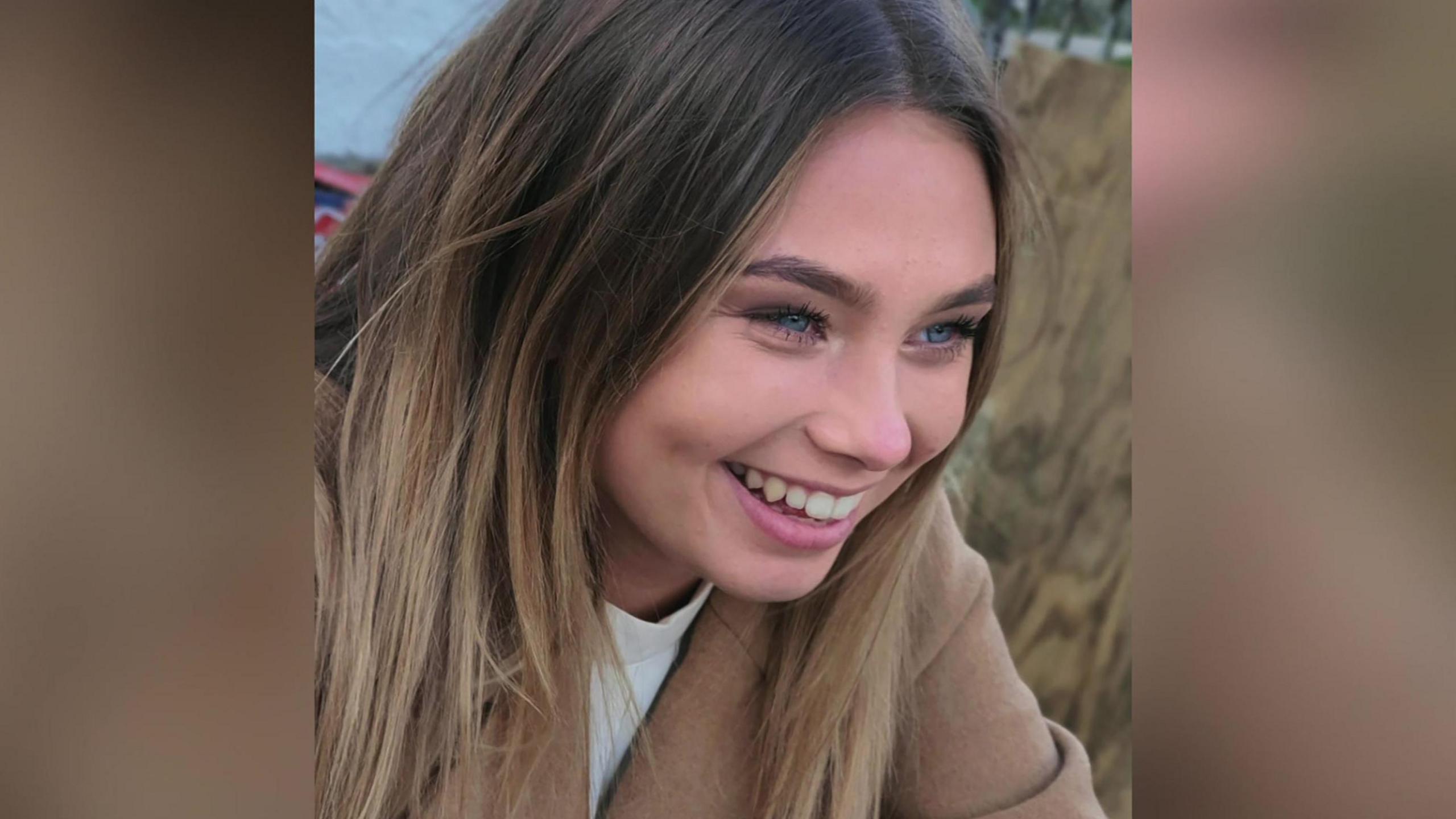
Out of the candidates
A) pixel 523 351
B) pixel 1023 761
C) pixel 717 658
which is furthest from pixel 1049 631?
pixel 523 351

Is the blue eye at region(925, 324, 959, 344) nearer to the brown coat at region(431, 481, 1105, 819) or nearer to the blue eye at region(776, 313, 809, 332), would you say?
the blue eye at region(776, 313, 809, 332)

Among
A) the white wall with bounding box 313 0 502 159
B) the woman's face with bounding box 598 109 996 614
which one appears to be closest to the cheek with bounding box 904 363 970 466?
the woman's face with bounding box 598 109 996 614

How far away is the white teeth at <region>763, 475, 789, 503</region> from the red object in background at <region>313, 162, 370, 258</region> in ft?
1.06

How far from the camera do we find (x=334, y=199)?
2.23 ft

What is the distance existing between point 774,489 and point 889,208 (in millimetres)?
195

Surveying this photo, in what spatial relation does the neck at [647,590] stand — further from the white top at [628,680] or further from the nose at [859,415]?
the nose at [859,415]

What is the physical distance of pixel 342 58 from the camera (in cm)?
65

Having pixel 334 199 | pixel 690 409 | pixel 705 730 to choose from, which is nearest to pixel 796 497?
pixel 690 409

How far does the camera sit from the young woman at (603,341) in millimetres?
633

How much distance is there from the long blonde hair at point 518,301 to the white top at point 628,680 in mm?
45

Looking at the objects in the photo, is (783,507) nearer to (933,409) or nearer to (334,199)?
(933,409)

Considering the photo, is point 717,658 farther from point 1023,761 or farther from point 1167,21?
point 1167,21

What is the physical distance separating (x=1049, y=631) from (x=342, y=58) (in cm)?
70

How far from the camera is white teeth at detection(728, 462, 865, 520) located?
0.69 metres
